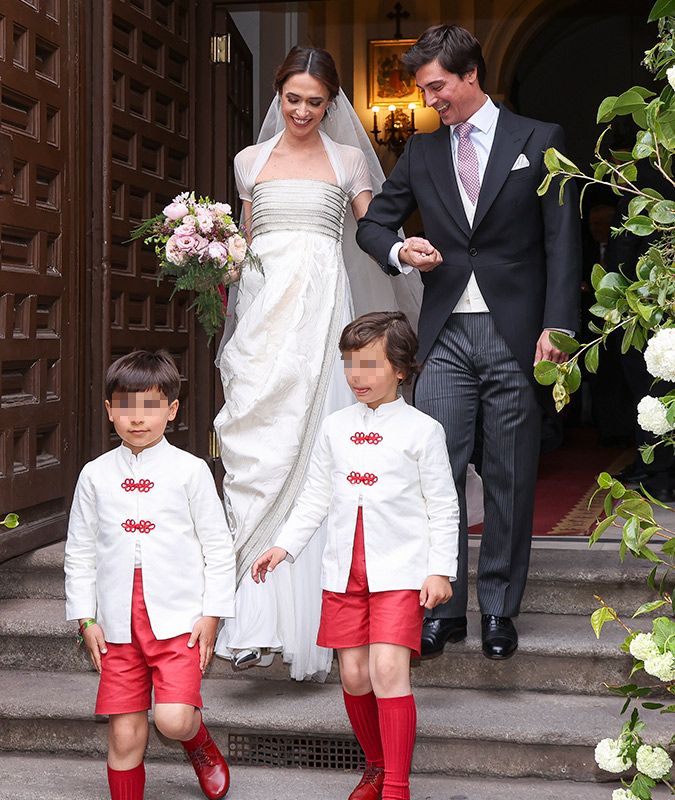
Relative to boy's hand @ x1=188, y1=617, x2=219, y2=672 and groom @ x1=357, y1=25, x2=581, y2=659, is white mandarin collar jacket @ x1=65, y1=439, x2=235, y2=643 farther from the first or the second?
groom @ x1=357, y1=25, x2=581, y2=659

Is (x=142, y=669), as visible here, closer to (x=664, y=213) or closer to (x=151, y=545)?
(x=151, y=545)

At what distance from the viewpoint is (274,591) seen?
3848 mm

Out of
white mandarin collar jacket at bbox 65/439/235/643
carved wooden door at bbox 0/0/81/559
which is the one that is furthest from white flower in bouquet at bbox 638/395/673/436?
carved wooden door at bbox 0/0/81/559

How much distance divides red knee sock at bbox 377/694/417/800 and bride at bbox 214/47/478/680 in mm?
867

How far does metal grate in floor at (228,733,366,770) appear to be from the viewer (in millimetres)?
3512

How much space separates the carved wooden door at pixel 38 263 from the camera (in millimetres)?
4285

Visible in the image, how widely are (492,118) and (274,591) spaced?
5.47 ft

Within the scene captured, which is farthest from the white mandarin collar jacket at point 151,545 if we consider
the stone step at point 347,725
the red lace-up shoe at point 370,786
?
the stone step at point 347,725

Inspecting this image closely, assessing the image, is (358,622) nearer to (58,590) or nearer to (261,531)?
(261,531)

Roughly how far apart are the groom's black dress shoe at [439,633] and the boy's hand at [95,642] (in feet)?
3.52

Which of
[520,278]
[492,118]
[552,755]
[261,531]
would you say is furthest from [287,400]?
[552,755]

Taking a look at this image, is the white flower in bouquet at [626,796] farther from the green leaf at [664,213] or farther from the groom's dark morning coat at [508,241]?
the groom's dark morning coat at [508,241]

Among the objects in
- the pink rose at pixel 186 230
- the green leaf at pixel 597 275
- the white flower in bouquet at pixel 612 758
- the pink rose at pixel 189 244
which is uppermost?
the pink rose at pixel 186 230

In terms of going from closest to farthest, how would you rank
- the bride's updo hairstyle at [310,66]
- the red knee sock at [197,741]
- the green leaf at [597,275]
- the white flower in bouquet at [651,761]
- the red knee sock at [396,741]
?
the green leaf at [597,275] < the white flower in bouquet at [651,761] < the red knee sock at [396,741] < the red knee sock at [197,741] < the bride's updo hairstyle at [310,66]
